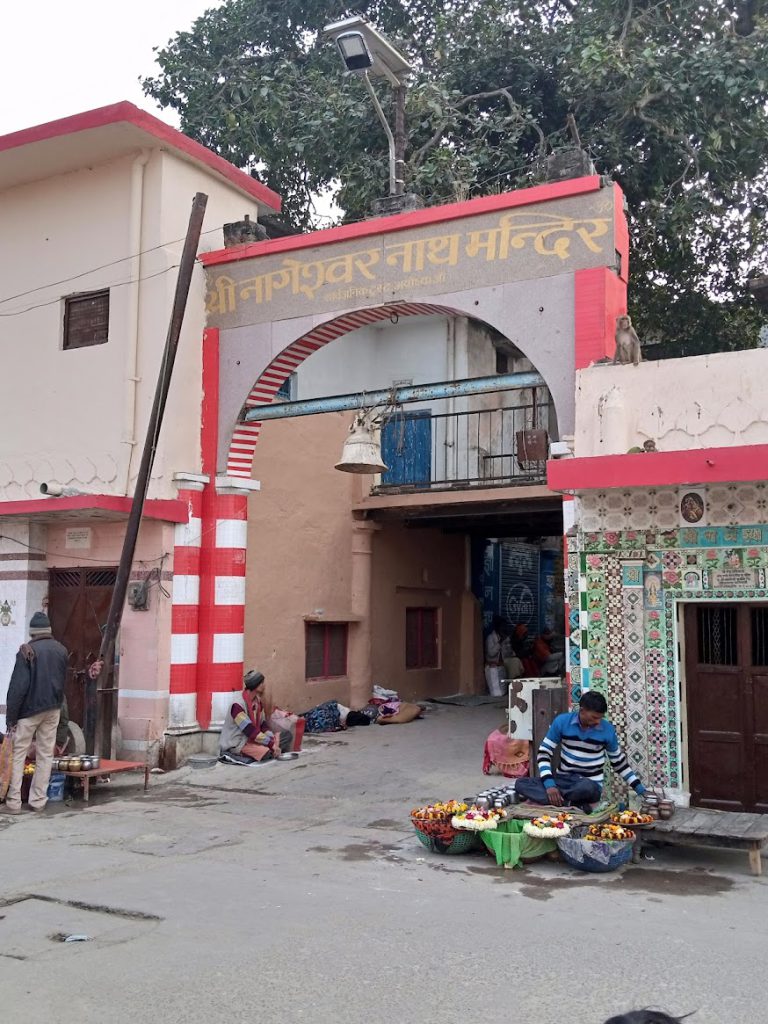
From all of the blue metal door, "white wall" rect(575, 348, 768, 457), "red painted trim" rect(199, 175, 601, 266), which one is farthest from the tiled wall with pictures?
the blue metal door

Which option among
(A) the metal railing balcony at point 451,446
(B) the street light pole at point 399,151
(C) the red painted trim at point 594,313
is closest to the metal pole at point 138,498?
(B) the street light pole at point 399,151

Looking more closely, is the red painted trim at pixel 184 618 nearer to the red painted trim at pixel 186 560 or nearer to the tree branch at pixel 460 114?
the red painted trim at pixel 186 560

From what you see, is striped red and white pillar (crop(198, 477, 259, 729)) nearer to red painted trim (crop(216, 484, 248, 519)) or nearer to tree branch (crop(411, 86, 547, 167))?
red painted trim (crop(216, 484, 248, 519))

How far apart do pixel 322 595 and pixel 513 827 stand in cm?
812

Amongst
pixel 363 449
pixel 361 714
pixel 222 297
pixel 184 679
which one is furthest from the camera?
pixel 361 714

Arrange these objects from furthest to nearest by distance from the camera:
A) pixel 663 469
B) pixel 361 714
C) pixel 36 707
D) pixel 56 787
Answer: pixel 361 714 < pixel 56 787 < pixel 36 707 < pixel 663 469

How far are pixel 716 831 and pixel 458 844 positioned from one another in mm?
1807

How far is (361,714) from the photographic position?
1441cm

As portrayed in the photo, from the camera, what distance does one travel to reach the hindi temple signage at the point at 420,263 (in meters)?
10.0

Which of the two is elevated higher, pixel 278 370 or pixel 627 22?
pixel 627 22

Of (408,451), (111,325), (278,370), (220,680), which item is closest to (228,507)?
(278,370)

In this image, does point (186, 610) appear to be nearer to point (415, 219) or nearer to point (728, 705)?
point (415, 219)

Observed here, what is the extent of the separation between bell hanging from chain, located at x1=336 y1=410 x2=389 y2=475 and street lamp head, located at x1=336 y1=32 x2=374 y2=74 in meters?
3.93

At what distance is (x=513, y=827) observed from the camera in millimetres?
7344
